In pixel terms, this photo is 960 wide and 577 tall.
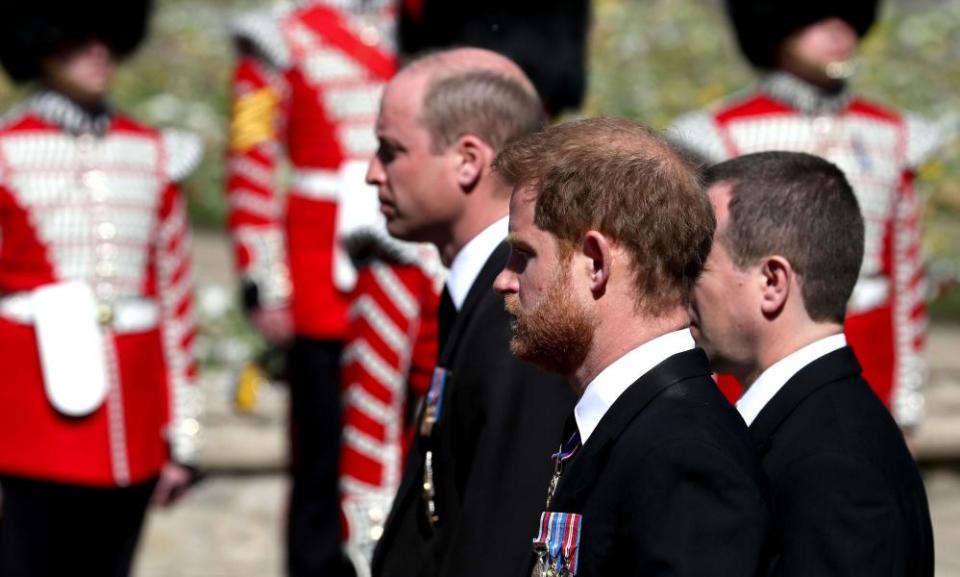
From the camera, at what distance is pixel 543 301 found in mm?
2408

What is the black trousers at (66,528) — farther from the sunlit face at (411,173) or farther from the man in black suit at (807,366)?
the man in black suit at (807,366)

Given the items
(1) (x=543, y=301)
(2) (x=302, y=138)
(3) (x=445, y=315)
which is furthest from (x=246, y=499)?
(1) (x=543, y=301)

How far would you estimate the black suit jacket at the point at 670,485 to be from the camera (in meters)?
2.20

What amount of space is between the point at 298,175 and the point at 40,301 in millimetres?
1452

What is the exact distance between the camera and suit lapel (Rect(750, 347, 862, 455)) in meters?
2.75

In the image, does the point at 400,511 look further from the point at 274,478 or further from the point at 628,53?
the point at 628,53

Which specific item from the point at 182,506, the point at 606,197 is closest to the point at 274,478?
the point at 182,506

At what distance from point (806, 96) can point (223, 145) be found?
5.32 metres

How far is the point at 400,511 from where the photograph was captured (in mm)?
3105

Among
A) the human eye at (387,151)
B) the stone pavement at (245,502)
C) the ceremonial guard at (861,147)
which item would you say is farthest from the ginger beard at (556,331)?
the stone pavement at (245,502)

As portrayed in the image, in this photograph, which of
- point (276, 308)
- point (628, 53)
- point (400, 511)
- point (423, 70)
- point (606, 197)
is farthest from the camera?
point (628, 53)

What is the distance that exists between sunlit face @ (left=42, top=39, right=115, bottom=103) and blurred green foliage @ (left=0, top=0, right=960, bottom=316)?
4595 millimetres

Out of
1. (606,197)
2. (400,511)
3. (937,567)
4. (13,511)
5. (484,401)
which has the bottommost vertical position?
(937,567)

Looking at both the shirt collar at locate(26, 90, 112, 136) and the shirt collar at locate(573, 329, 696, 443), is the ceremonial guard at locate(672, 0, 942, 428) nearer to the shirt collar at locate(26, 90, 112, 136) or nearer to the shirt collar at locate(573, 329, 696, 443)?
the shirt collar at locate(26, 90, 112, 136)
